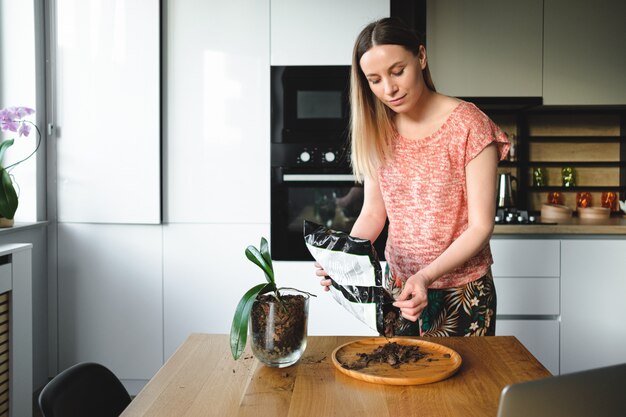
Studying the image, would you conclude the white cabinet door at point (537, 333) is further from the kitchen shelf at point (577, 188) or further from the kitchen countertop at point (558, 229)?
the kitchen shelf at point (577, 188)

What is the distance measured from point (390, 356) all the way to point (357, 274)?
170 millimetres

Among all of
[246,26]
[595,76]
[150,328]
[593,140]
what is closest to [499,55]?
[595,76]

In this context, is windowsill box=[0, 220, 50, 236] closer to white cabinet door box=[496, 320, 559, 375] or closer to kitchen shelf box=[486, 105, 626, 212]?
white cabinet door box=[496, 320, 559, 375]

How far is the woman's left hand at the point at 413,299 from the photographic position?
1243mm

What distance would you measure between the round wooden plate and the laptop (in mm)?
426

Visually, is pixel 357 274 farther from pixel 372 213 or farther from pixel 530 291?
pixel 530 291

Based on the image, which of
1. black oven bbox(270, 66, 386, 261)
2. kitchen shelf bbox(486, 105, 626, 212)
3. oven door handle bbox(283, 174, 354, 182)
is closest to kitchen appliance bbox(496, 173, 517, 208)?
kitchen shelf bbox(486, 105, 626, 212)

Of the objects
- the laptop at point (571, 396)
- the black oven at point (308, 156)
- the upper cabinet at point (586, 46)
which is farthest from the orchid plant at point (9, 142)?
the upper cabinet at point (586, 46)

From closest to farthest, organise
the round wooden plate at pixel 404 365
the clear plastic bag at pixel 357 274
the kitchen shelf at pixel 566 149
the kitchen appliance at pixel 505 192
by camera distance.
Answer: the round wooden plate at pixel 404 365
the clear plastic bag at pixel 357 274
the kitchen appliance at pixel 505 192
the kitchen shelf at pixel 566 149

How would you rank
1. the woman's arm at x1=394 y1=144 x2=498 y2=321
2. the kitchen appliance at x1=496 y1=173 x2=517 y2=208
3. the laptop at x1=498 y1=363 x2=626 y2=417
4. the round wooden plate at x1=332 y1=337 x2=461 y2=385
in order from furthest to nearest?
1. the kitchen appliance at x1=496 y1=173 x2=517 y2=208
2. the woman's arm at x1=394 y1=144 x2=498 y2=321
3. the round wooden plate at x1=332 y1=337 x2=461 y2=385
4. the laptop at x1=498 y1=363 x2=626 y2=417

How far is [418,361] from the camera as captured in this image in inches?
48.2

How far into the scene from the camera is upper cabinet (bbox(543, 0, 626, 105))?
313cm

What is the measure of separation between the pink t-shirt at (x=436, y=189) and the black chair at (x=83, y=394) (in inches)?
31.0

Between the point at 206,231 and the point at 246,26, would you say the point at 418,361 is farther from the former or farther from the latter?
the point at 246,26
